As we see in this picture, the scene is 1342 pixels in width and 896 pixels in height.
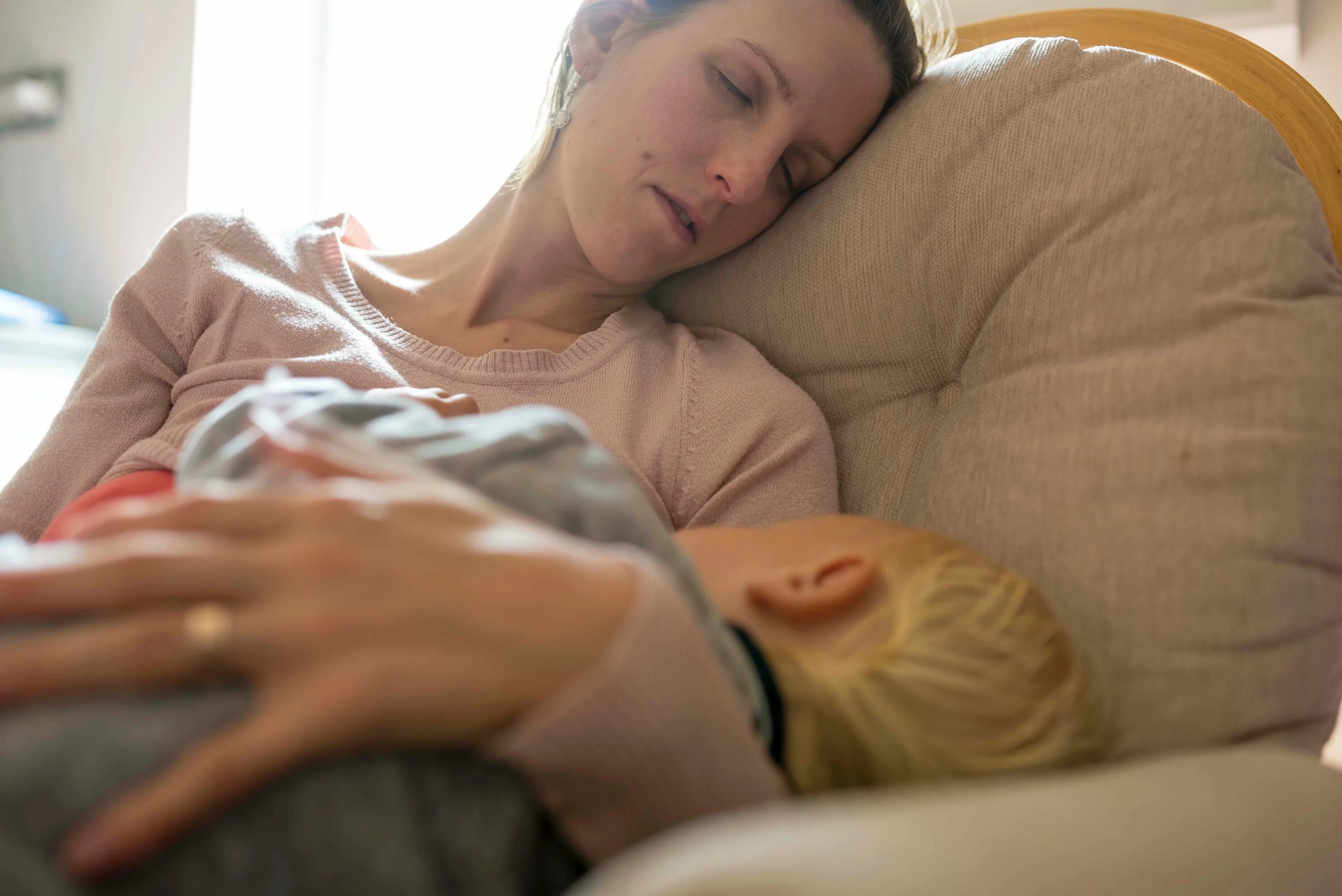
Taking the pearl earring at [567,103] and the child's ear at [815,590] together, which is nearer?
the child's ear at [815,590]

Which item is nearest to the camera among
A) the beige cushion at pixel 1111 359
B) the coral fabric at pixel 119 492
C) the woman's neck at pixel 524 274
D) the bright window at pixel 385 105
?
the beige cushion at pixel 1111 359

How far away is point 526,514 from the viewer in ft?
1.80

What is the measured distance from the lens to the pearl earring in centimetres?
126

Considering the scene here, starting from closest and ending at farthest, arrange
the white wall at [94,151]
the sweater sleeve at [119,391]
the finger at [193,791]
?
1. the finger at [193,791]
2. the sweater sleeve at [119,391]
3. the white wall at [94,151]

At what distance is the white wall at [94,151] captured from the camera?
2.42 m

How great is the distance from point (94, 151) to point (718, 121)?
2.19m

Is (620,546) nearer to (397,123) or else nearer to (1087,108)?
(1087,108)

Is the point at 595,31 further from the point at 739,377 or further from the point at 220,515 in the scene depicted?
the point at 220,515

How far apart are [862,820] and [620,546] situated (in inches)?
7.9

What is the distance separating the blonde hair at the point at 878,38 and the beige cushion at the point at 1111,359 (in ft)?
0.23

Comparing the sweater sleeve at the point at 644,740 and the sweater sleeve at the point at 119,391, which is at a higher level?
the sweater sleeve at the point at 644,740

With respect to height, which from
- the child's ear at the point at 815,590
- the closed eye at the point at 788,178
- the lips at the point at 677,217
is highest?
the closed eye at the point at 788,178

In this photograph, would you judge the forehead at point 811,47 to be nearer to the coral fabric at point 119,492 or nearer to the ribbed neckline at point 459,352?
the ribbed neckline at point 459,352

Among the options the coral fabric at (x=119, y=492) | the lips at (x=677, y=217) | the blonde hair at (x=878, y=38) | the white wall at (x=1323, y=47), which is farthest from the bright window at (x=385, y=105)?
the coral fabric at (x=119, y=492)
